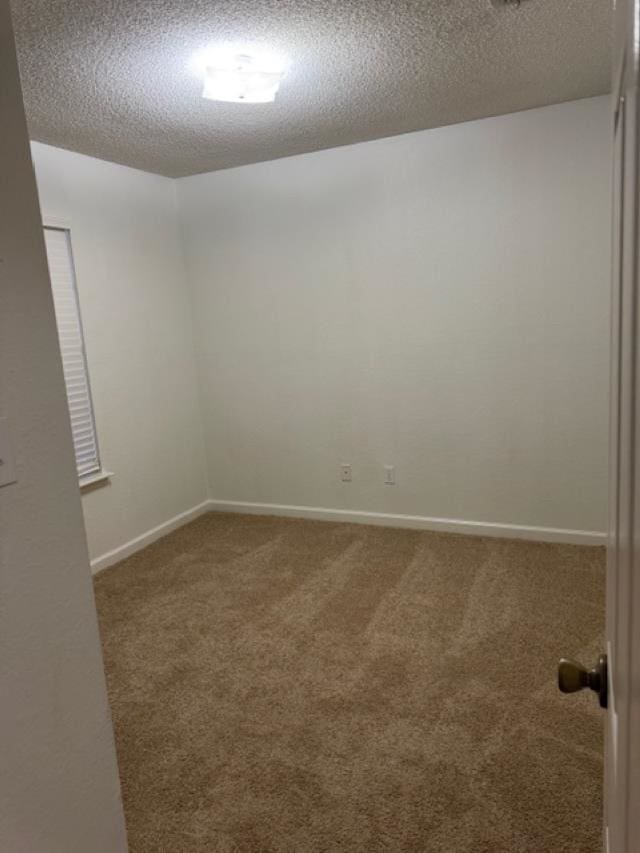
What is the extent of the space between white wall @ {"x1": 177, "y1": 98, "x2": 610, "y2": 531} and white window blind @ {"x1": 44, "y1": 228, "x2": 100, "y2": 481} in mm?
1067

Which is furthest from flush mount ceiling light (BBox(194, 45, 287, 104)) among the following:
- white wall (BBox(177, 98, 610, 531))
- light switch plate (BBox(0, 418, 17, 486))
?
light switch plate (BBox(0, 418, 17, 486))

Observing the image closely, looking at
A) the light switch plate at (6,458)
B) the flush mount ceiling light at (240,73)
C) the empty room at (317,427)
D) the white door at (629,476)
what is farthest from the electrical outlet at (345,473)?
the white door at (629,476)

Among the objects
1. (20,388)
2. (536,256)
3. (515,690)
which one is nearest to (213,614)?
(515,690)

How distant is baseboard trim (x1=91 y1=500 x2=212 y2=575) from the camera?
368cm

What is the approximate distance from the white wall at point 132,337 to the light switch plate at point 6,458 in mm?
2597

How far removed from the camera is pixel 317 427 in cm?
417

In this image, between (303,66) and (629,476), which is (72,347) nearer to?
(303,66)

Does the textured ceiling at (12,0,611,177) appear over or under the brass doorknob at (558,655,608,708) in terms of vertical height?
over

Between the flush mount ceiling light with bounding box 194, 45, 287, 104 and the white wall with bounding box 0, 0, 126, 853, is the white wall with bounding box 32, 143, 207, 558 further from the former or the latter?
the white wall with bounding box 0, 0, 126, 853

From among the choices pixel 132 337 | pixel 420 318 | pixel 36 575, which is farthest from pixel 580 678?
pixel 132 337

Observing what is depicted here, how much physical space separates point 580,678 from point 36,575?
98 centimetres

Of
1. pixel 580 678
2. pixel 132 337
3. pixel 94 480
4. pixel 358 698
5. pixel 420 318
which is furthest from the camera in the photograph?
pixel 132 337

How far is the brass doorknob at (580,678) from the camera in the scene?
0.86 metres

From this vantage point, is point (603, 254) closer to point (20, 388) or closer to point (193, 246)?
point (193, 246)
